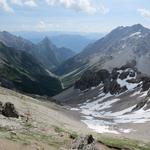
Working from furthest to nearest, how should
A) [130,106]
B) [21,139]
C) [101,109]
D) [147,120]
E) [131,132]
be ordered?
[101,109], [130,106], [147,120], [131,132], [21,139]

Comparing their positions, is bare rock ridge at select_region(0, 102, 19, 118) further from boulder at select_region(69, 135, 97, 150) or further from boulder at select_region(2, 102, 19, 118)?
boulder at select_region(69, 135, 97, 150)

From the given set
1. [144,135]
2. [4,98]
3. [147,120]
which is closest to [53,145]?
[4,98]

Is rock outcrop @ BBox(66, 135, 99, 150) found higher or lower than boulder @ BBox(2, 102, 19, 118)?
lower

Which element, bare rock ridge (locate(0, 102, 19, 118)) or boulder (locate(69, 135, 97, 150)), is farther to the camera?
bare rock ridge (locate(0, 102, 19, 118))

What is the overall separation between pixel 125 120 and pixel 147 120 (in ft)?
32.8

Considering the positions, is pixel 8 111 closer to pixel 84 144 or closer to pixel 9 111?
pixel 9 111

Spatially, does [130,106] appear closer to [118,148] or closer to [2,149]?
[118,148]

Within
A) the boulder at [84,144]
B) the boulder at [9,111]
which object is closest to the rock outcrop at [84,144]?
the boulder at [84,144]

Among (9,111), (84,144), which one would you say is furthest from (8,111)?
(84,144)

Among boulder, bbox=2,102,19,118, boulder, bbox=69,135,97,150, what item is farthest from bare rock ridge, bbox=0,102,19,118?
boulder, bbox=69,135,97,150

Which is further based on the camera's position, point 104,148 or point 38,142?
point 104,148

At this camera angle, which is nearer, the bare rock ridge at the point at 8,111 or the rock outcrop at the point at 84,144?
the rock outcrop at the point at 84,144

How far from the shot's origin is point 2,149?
3697 centimetres

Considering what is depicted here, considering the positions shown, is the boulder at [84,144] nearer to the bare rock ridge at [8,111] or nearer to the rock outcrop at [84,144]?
the rock outcrop at [84,144]
